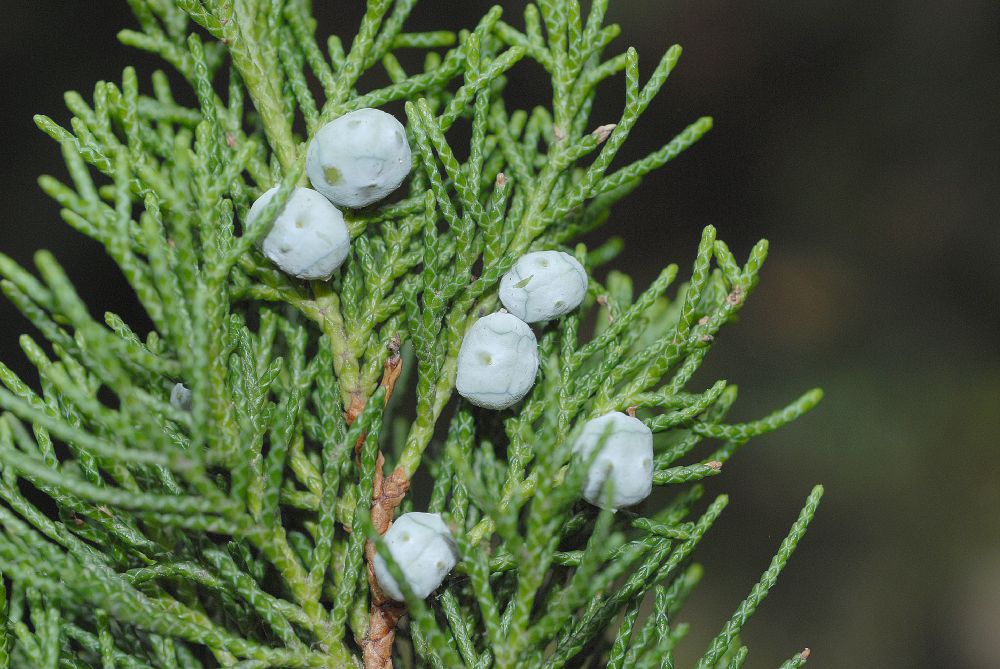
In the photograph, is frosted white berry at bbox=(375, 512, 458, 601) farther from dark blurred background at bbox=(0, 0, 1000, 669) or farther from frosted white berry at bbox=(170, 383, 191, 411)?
dark blurred background at bbox=(0, 0, 1000, 669)

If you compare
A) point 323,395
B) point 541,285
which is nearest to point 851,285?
point 541,285

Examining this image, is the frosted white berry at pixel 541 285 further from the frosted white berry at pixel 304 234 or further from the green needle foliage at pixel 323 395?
the frosted white berry at pixel 304 234

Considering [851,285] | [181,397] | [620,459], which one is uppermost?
[851,285]

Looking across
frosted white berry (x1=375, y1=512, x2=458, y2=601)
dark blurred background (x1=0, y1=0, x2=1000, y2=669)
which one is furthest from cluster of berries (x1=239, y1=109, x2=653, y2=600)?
dark blurred background (x1=0, y1=0, x2=1000, y2=669)

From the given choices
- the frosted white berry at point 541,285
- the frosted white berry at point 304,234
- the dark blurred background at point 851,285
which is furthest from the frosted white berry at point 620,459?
the dark blurred background at point 851,285

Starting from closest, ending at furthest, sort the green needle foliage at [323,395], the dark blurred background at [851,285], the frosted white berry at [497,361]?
the green needle foliage at [323,395] < the frosted white berry at [497,361] < the dark blurred background at [851,285]

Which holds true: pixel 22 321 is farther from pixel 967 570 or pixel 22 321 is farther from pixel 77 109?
pixel 967 570

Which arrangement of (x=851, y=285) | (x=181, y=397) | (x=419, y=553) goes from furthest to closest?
(x=851, y=285), (x=181, y=397), (x=419, y=553)

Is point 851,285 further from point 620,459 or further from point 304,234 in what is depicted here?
point 304,234
